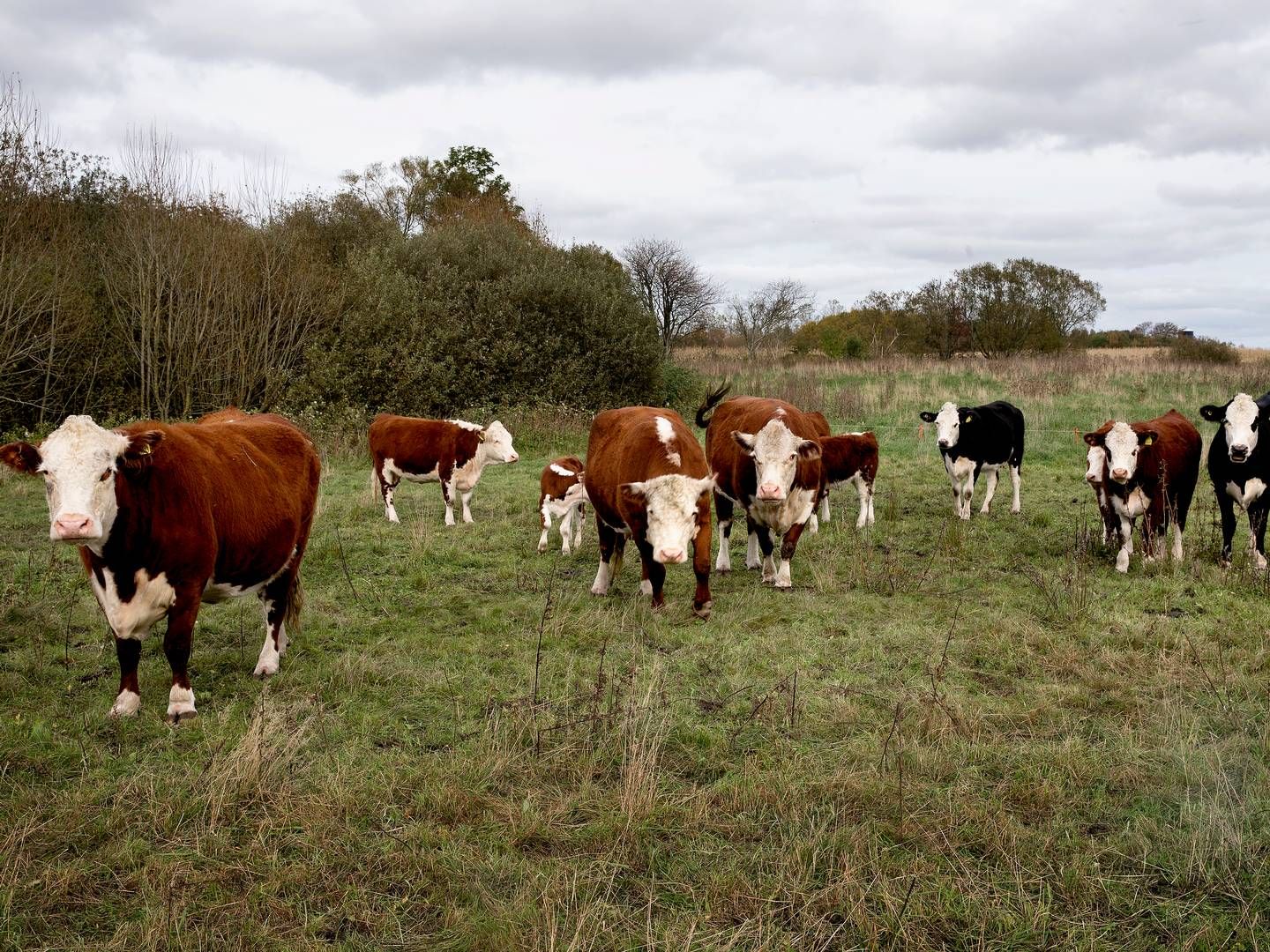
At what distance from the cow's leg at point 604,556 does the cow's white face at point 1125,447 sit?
16.5 ft

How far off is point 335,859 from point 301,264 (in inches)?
759

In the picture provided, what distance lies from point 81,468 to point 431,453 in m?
7.78

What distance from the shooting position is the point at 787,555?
8750 mm

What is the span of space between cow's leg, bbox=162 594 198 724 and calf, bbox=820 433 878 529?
22.4 feet

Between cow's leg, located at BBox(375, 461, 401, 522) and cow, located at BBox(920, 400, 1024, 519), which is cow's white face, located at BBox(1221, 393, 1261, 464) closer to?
cow, located at BBox(920, 400, 1024, 519)

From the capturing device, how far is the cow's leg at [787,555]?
28.3ft

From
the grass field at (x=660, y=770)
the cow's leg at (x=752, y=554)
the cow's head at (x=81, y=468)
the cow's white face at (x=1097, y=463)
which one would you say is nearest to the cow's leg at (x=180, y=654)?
the grass field at (x=660, y=770)

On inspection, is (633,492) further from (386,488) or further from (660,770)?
(386,488)

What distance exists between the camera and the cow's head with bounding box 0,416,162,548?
4609 millimetres

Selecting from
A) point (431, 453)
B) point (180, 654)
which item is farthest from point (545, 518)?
point (180, 654)

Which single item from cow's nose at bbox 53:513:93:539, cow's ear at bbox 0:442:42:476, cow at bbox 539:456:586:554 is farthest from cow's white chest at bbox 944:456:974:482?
cow's ear at bbox 0:442:42:476

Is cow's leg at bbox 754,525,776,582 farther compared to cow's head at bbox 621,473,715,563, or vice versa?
cow's leg at bbox 754,525,776,582

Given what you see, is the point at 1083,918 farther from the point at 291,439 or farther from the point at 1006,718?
the point at 291,439

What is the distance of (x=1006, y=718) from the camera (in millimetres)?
5324
